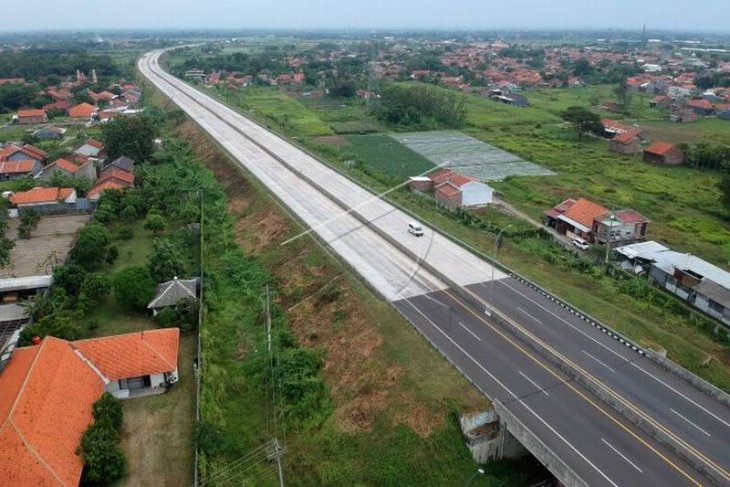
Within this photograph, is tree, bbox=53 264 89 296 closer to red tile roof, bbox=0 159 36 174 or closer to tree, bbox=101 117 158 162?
tree, bbox=101 117 158 162

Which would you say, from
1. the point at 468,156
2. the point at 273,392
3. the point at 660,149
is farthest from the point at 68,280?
the point at 660,149

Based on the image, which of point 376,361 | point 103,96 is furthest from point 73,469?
point 103,96

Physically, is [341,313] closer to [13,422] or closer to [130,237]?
[13,422]

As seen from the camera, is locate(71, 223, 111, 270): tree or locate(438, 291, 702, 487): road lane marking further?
locate(71, 223, 111, 270): tree

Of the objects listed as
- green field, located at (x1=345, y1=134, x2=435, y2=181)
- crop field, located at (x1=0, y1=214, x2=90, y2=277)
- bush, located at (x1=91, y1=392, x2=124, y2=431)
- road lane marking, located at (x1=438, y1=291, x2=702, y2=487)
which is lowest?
green field, located at (x1=345, y1=134, x2=435, y2=181)

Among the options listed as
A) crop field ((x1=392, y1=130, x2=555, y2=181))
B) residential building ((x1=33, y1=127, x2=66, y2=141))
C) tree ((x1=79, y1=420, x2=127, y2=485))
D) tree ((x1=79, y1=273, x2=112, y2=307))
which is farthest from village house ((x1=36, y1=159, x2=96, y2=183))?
tree ((x1=79, y1=420, x2=127, y2=485))

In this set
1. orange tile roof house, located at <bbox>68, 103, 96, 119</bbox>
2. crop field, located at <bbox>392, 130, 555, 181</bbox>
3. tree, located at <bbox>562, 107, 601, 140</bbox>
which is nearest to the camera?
crop field, located at <bbox>392, 130, 555, 181</bbox>

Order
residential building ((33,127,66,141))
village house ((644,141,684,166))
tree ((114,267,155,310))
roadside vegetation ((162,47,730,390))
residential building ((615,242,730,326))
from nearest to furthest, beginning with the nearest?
roadside vegetation ((162,47,730,390))
tree ((114,267,155,310))
residential building ((615,242,730,326))
village house ((644,141,684,166))
residential building ((33,127,66,141))
